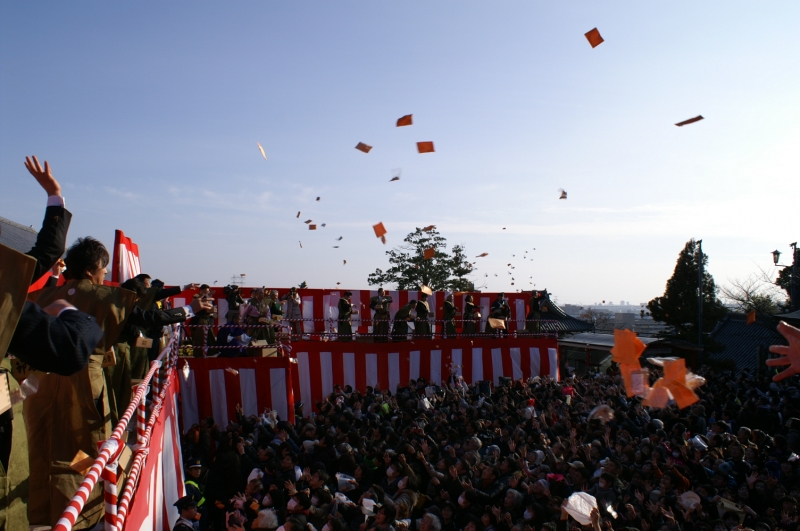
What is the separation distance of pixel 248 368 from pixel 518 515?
550 cm

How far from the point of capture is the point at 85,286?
10.6 ft

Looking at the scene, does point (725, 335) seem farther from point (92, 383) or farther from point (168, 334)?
point (92, 383)

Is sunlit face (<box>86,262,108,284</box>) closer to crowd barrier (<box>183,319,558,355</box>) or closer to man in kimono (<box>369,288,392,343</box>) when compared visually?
crowd barrier (<box>183,319,558,355</box>)

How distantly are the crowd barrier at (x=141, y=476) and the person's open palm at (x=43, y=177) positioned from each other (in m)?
1.07

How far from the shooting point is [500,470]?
6.14m

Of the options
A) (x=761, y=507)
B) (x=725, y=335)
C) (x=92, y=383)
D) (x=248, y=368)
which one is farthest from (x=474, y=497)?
(x=725, y=335)

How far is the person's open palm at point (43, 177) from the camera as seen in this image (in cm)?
253

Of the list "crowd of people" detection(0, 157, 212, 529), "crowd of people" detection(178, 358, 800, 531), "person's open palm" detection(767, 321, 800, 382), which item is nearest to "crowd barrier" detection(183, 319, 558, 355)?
"crowd of people" detection(178, 358, 800, 531)

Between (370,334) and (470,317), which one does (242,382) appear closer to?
(370,334)

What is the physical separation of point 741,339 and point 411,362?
18.1 m

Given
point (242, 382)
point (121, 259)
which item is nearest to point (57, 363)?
point (121, 259)

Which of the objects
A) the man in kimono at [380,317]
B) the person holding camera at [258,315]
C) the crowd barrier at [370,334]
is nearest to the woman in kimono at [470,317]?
the crowd barrier at [370,334]

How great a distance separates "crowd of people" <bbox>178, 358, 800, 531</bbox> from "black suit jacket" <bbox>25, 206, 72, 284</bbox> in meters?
2.80

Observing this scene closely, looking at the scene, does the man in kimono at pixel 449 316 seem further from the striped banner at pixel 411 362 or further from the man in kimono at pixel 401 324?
the man in kimono at pixel 401 324
